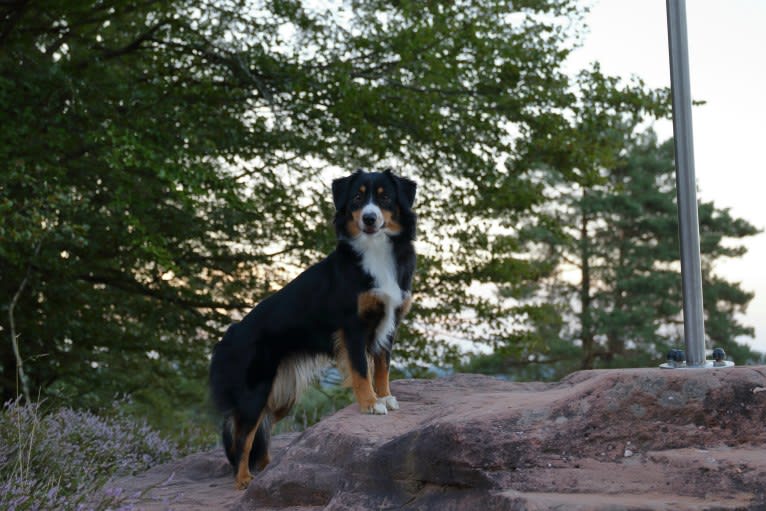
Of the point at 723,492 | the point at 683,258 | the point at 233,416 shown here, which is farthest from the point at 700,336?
the point at 233,416

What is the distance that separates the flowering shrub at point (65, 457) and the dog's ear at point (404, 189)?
2348 mm

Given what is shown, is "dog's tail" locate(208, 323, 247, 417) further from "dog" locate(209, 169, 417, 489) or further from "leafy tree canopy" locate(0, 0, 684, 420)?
"leafy tree canopy" locate(0, 0, 684, 420)

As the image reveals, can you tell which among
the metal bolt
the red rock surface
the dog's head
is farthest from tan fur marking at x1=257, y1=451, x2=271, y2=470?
the metal bolt

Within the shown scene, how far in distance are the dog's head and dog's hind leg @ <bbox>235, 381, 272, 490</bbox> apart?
115cm

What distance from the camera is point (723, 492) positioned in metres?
3.14

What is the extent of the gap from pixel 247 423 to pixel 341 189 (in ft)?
5.31

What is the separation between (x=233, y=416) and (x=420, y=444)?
1.95 meters

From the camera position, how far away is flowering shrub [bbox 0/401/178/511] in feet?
13.4

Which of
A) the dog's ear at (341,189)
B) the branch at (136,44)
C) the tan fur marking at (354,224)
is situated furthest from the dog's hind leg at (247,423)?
the branch at (136,44)

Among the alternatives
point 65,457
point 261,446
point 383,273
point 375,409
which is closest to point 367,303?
point 383,273

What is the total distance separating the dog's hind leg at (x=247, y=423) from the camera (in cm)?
520

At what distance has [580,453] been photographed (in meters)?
3.52

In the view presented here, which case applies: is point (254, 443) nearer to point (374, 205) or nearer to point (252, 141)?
point (374, 205)

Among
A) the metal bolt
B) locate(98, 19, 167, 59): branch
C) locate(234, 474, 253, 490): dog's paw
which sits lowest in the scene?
locate(234, 474, 253, 490): dog's paw
